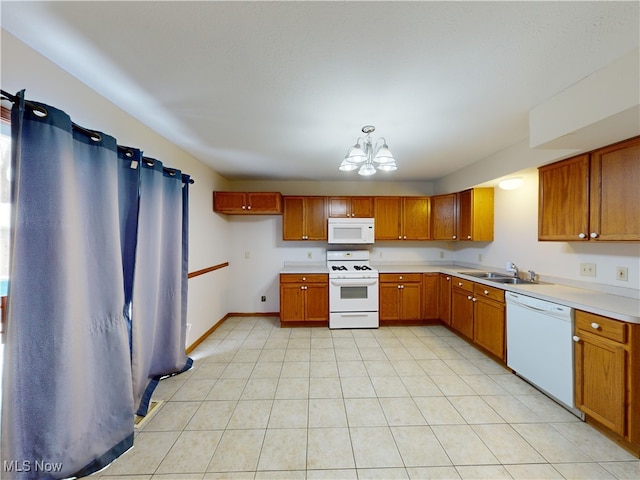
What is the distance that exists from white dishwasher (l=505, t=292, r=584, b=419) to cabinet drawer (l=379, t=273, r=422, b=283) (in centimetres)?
134

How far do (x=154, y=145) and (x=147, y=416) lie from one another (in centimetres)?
222

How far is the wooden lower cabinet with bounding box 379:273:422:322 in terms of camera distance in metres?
3.66

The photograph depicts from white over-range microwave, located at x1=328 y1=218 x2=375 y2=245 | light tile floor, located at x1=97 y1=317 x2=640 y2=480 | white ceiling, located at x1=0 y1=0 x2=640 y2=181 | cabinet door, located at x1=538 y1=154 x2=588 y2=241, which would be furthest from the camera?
white over-range microwave, located at x1=328 y1=218 x2=375 y2=245

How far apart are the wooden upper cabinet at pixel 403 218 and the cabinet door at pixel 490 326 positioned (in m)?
1.48

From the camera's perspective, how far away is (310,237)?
3.96 metres

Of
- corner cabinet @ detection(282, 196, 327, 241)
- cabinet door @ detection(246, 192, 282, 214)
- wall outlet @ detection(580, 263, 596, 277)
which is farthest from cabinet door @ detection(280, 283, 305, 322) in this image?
wall outlet @ detection(580, 263, 596, 277)

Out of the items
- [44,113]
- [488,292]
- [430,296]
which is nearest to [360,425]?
[488,292]

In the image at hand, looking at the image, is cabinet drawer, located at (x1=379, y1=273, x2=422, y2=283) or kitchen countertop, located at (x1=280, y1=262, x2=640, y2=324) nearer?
kitchen countertop, located at (x1=280, y1=262, x2=640, y2=324)

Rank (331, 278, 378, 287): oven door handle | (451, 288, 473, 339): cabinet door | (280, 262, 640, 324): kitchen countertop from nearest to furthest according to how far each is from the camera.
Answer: (280, 262, 640, 324): kitchen countertop
(451, 288, 473, 339): cabinet door
(331, 278, 378, 287): oven door handle

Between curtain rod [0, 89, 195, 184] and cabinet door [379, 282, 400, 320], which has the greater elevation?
curtain rod [0, 89, 195, 184]

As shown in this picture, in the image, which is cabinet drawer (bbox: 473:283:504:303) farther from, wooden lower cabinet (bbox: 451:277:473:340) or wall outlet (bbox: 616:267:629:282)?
wall outlet (bbox: 616:267:629:282)

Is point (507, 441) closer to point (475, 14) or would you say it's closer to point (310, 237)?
point (475, 14)

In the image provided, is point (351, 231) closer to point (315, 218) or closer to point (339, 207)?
point (339, 207)

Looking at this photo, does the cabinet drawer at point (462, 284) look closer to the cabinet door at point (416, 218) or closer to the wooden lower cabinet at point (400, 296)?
the wooden lower cabinet at point (400, 296)
